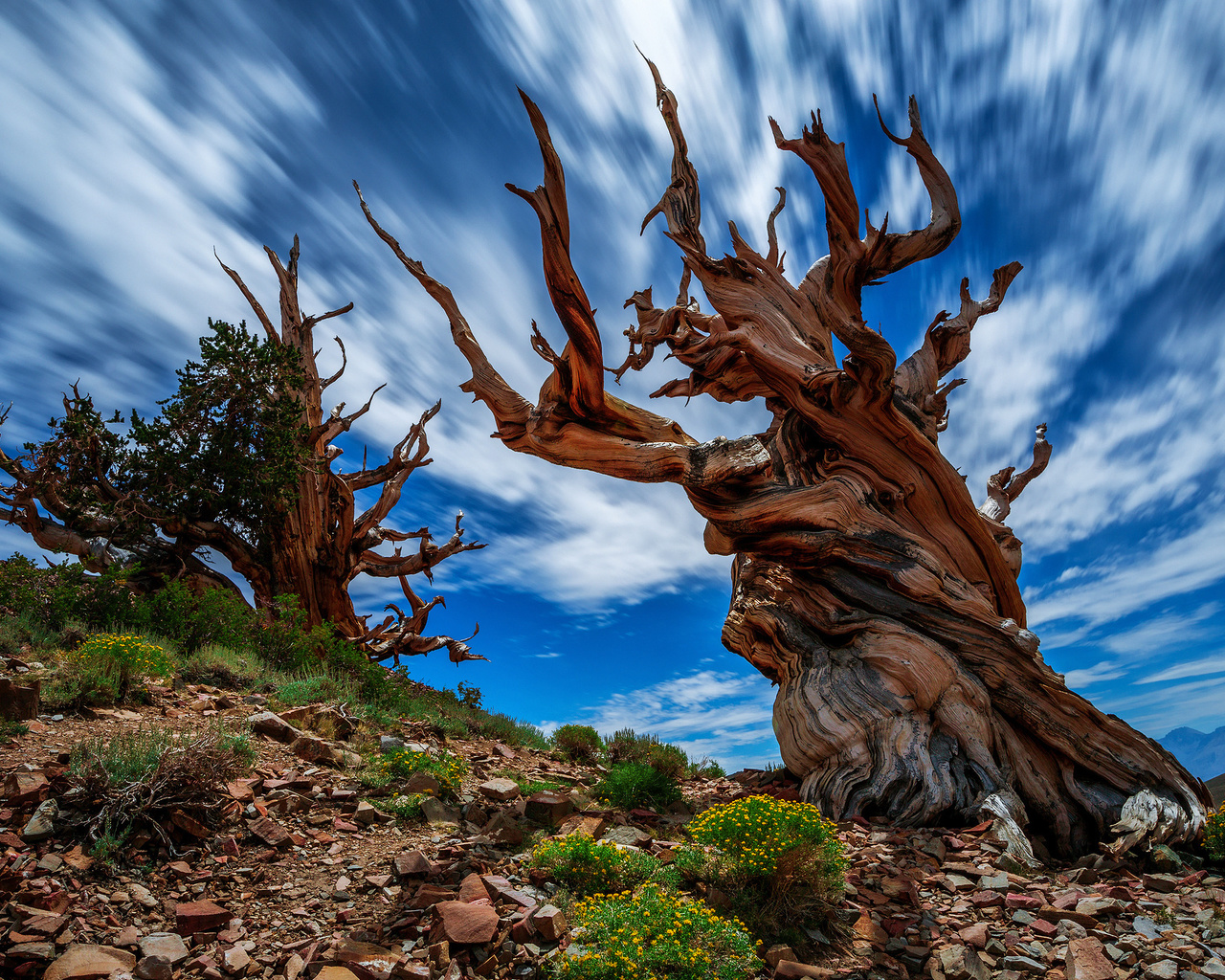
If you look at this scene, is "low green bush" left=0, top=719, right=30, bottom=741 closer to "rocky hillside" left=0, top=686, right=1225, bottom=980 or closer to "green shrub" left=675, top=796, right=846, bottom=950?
"rocky hillside" left=0, top=686, right=1225, bottom=980

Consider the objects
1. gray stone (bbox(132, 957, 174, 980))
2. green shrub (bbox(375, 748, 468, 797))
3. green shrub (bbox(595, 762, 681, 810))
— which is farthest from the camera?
green shrub (bbox(595, 762, 681, 810))

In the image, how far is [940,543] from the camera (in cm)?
940

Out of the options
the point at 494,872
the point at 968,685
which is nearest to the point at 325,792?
the point at 494,872

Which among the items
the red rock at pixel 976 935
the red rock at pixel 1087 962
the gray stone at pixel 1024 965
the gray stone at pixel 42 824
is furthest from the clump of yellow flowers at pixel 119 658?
the red rock at pixel 1087 962

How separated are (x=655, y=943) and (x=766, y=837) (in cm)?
154

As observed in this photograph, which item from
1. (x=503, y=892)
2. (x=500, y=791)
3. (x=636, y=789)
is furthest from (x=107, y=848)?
(x=636, y=789)

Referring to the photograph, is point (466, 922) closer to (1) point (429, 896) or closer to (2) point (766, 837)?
(1) point (429, 896)

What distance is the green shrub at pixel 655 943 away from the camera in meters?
3.80

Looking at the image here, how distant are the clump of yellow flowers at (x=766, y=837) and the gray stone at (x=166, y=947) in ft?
11.5

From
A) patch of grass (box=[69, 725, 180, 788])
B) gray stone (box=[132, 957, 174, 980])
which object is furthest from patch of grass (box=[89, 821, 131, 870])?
gray stone (box=[132, 957, 174, 980])

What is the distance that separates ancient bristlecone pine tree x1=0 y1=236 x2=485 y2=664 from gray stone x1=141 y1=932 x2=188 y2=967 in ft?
29.4

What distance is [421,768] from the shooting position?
6738 millimetres

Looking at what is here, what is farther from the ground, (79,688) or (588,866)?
(79,688)

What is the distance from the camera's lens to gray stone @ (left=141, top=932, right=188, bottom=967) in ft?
13.0
